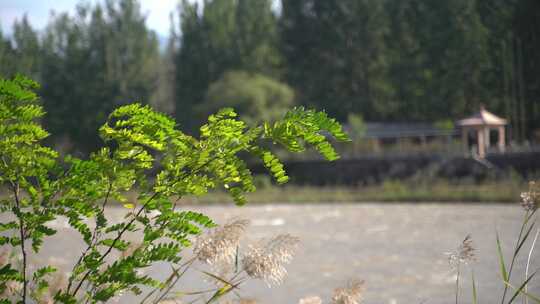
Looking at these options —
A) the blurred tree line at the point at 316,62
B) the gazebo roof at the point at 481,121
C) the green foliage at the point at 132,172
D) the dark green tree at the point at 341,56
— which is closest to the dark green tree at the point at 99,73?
the blurred tree line at the point at 316,62

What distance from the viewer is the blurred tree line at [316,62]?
78.3 ft

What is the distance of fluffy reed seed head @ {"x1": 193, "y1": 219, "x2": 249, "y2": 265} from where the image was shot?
179 centimetres

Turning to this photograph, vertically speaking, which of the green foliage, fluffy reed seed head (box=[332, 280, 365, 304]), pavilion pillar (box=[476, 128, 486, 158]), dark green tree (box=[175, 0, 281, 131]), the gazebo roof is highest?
dark green tree (box=[175, 0, 281, 131])

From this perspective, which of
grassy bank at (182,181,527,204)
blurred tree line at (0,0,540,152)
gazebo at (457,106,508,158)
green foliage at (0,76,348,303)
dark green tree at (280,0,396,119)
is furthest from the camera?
dark green tree at (280,0,396,119)

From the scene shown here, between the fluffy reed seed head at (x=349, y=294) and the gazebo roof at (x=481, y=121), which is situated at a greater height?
the fluffy reed seed head at (x=349, y=294)

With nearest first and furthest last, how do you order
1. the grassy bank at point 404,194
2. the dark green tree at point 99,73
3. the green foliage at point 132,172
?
1. the green foliage at point 132,172
2. the grassy bank at point 404,194
3. the dark green tree at point 99,73

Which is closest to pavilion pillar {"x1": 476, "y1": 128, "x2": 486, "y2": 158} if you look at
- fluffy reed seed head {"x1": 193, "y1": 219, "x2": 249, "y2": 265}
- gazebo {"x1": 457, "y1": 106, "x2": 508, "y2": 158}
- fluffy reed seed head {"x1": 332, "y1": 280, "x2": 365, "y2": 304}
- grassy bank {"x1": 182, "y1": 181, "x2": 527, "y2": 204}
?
gazebo {"x1": 457, "y1": 106, "x2": 508, "y2": 158}

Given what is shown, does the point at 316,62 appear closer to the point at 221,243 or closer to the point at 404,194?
the point at 404,194

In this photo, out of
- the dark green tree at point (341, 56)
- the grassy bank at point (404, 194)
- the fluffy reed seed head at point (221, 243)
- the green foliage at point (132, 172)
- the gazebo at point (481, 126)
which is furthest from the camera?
the dark green tree at point (341, 56)

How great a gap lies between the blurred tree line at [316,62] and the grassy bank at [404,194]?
15.9 ft

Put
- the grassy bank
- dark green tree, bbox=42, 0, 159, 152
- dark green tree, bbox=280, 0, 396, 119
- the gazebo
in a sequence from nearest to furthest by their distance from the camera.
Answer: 1. the grassy bank
2. dark green tree, bbox=42, 0, 159, 152
3. the gazebo
4. dark green tree, bbox=280, 0, 396, 119

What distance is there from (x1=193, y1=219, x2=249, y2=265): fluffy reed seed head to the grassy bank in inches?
619

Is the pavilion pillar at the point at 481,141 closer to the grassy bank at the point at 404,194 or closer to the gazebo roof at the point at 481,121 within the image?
the gazebo roof at the point at 481,121

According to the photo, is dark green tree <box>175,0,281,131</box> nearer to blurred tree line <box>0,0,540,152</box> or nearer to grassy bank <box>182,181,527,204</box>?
blurred tree line <box>0,0,540,152</box>
